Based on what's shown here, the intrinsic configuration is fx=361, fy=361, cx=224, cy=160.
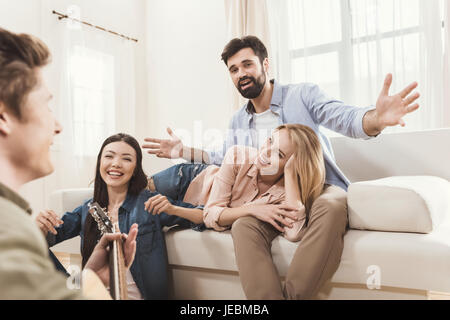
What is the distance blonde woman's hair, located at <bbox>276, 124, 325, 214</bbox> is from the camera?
117 centimetres

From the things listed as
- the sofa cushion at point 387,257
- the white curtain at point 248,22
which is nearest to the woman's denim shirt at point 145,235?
the sofa cushion at point 387,257

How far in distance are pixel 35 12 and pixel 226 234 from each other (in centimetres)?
251

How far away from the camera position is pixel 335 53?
2916mm

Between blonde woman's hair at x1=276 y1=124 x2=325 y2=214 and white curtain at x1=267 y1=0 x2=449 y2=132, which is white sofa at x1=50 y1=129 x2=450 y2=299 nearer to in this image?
blonde woman's hair at x1=276 y1=124 x2=325 y2=214

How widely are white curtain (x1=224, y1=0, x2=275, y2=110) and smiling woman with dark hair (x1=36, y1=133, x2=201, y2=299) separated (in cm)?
181

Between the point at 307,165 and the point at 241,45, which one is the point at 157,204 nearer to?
the point at 307,165

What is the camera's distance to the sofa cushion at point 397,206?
3.25 feet

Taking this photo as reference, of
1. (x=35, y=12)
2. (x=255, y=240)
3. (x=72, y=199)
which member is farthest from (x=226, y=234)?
(x=35, y=12)

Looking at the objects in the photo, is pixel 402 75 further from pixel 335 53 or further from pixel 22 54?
pixel 22 54

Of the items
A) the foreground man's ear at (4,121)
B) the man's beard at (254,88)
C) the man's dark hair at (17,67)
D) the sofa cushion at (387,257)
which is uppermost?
the man's beard at (254,88)

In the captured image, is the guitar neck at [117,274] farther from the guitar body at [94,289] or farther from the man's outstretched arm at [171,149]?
the man's outstretched arm at [171,149]

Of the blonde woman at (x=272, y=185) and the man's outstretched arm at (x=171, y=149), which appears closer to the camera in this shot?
the blonde woman at (x=272, y=185)

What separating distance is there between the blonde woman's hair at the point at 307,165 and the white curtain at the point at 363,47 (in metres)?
1.69

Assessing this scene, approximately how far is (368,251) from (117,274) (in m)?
0.69
